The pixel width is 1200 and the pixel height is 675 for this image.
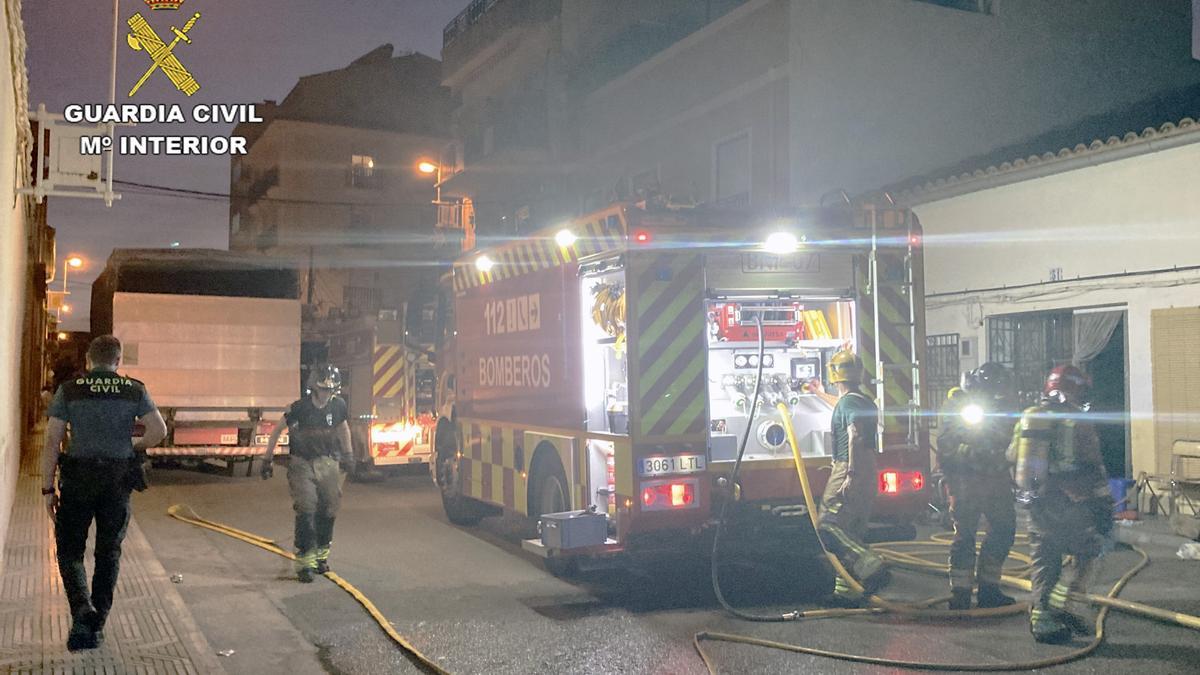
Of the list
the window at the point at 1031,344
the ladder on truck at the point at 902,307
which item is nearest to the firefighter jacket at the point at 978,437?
the ladder on truck at the point at 902,307

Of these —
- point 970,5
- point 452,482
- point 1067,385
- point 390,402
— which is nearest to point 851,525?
point 1067,385

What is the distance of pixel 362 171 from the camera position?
44.3m

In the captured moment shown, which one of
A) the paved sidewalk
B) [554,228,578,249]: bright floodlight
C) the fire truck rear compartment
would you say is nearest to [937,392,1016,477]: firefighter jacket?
the fire truck rear compartment

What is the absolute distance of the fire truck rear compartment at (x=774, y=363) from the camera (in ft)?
26.2

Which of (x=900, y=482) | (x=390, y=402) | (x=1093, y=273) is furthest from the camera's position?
(x=390, y=402)

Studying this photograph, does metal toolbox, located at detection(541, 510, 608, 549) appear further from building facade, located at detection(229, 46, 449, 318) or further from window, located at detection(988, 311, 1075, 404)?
building facade, located at detection(229, 46, 449, 318)

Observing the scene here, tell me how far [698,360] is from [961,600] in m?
2.30

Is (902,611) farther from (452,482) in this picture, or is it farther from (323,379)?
(452,482)

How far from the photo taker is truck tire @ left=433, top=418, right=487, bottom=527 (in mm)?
11367

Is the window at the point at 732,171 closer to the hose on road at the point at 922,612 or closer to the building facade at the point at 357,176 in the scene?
the hose on road at the point at 922,612

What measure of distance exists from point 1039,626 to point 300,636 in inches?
169

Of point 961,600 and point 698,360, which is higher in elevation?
point 698,360

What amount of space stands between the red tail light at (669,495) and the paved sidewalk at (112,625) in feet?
9.35

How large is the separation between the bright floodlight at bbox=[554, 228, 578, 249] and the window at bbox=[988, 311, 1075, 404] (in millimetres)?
6627
